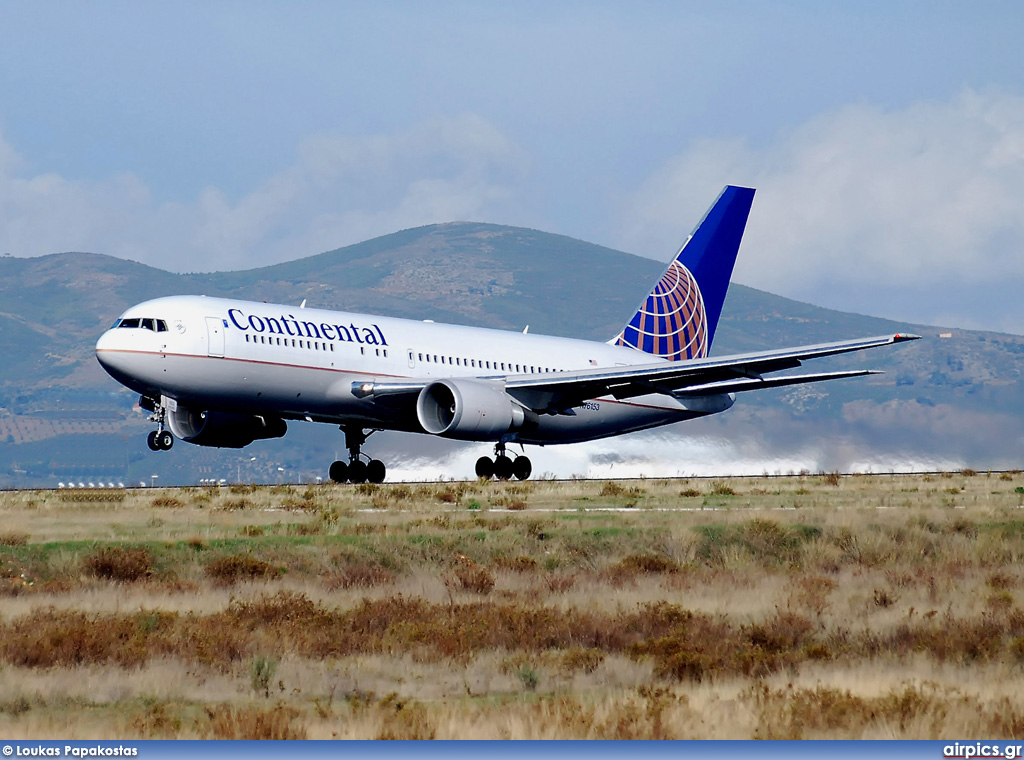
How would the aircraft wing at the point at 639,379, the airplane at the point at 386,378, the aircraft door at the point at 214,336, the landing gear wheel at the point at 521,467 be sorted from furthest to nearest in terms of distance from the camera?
the landing gear wheel at the point at 521,467
the aircraft wing at the point at 639,379
the airplane at the point at 386,378
the aircraft door at the point at 214,336

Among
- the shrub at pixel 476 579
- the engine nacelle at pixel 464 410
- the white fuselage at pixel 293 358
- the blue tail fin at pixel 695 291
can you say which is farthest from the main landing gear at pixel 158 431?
the blue tail fin at pixel 695 291

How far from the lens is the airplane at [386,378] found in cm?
3569

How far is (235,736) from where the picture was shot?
10.7 meters

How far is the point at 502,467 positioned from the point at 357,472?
4.48 metres

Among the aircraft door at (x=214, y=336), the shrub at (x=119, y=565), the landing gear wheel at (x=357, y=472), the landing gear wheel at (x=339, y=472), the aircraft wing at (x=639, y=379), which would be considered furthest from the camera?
the landing gear wheel at (x=357, y=472)

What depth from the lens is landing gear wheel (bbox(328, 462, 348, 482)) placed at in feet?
143

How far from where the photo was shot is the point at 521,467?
44781 mm

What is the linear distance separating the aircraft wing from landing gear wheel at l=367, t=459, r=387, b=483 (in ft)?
17.3

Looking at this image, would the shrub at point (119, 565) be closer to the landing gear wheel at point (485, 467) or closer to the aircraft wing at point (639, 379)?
the aircraft wing at point (639, 379)

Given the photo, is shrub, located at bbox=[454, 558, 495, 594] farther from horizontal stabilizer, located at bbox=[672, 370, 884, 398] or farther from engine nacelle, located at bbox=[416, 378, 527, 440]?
horizontal stabilizer, located at bbox=[672, 370, 884, 398]

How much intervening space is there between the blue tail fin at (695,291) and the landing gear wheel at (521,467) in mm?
7846

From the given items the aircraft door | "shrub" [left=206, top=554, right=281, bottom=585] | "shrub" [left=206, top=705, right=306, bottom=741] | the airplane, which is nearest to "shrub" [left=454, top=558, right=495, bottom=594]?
"shrub" [left=206, top=554, right=281, bottom=585]

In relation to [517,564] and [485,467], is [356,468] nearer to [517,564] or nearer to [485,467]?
[485,467]

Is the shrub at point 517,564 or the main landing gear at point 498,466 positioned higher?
the main landing gear at point 498,466
